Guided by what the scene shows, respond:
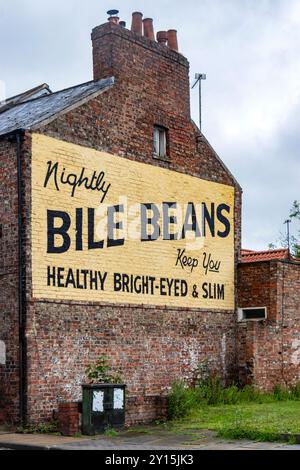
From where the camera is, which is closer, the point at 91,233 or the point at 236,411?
the point at 236,411

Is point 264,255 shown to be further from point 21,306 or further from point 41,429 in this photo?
point 41,429

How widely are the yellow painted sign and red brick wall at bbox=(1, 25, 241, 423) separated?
287mm

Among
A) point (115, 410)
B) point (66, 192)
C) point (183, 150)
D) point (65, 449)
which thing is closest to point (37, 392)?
point (115, 410)

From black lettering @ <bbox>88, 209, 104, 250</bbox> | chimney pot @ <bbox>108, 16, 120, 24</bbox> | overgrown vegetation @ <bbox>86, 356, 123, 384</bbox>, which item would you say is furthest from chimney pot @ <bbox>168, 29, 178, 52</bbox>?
overgrown vegetation @ <bbox>86, 356, 123, 384</bbox>

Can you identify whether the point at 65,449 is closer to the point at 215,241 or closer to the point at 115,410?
the point at 115,410

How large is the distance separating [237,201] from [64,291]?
307 inches

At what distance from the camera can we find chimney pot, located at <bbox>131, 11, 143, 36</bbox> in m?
21.8

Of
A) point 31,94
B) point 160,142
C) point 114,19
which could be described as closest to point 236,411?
point 160,142

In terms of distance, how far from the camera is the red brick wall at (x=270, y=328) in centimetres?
2267

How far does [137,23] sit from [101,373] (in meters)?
9.47

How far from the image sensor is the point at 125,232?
1994 centimetres

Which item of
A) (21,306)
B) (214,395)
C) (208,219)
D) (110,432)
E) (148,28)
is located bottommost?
(110,432)

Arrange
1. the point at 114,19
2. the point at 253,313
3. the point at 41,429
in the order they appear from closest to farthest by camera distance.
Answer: the point at 41,429 < the point at 114,19 < the point at 253,313

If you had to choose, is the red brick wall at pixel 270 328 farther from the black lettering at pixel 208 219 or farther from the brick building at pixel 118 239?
the black lettering at pixel 208 219
